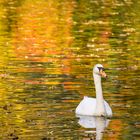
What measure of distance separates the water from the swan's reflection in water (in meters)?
0.02

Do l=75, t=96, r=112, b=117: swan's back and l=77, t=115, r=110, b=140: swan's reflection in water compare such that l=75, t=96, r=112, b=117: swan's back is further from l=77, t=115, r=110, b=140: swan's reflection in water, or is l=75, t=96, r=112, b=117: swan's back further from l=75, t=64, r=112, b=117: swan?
l=77, t=115, r=110, b=140: swan's reflection in water

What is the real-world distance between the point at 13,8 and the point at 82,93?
31.1m

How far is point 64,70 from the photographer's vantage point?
25031mm

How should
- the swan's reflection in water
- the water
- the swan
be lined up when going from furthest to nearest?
the swan < the water < the swan's reflection in water

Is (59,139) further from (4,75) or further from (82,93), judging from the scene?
(4,75)

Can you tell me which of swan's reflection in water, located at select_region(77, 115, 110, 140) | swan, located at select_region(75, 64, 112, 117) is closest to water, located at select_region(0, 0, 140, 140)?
swan's reflection in water, located at select_region(77, 115, 110, 140)

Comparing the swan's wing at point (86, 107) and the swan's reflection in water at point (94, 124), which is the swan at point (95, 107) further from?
the swan's reflection in water at point (94, 124)

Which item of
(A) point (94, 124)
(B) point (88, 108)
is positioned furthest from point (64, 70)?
(A) point (94, 124)

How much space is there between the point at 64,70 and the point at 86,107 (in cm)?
624

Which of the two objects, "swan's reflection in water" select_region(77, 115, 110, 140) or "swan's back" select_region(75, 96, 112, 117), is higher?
"swan's back" select_region(75, 96, 112, 117)

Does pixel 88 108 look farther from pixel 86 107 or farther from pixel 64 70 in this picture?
pixel 64 70

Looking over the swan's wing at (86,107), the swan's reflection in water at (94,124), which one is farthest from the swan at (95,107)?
the swan's reflection in water at (94,124)

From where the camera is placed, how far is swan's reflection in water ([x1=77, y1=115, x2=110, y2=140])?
1645 cm

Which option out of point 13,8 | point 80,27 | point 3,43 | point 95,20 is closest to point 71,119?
point 3,43
